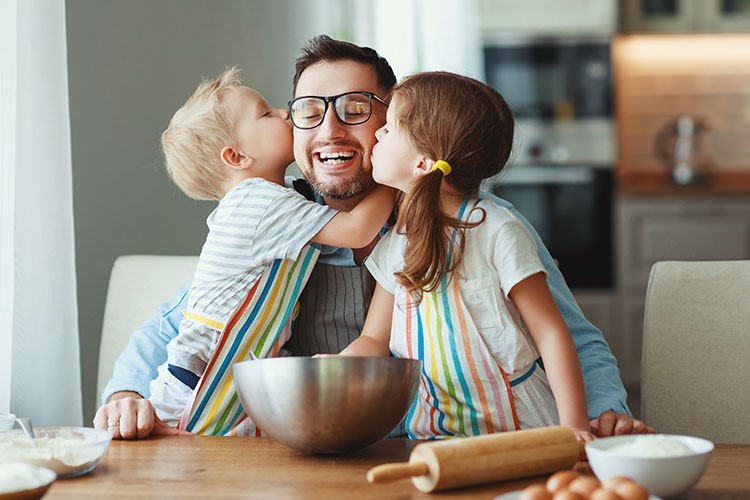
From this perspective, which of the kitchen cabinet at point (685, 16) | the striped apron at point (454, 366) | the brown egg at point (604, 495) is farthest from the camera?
the kitchen cabinet at point (685, 16)

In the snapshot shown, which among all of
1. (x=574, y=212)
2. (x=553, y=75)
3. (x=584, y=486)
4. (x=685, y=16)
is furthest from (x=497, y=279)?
(x=685, y=16)

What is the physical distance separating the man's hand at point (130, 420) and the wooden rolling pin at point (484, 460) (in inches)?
19.1

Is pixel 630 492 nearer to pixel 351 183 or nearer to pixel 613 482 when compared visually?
pixel 613 482

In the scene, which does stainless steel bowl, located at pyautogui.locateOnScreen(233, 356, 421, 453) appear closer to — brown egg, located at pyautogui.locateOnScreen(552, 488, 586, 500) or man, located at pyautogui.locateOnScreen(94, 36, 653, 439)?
brown egg, located at pyautogui.locateOnScreen(552, 488, 586, 500)

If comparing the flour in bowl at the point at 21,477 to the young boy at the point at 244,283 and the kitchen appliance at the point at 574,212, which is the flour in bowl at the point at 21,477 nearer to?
the young boy at the point at 244,283

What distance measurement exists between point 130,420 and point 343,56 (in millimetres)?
819

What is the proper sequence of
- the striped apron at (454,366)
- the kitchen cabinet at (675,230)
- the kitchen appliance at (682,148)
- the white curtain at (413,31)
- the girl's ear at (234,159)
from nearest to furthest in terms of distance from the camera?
the striped apron at (454,366) → the girl's ear at (234,159) → the white curtain at (413,31) → the kitchen cabinet at (675,230) → the kitchen appliance at (682,148)

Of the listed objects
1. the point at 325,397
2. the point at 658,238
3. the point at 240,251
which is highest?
the point at 240,251

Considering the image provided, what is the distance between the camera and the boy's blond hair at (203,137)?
1.81m

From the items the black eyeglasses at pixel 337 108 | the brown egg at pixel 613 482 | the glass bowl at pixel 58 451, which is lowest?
the glass bowl at pixel 58 451

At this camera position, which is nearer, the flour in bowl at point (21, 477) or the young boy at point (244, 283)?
the flour in bowl at point (21, 477)

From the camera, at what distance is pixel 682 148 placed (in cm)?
523

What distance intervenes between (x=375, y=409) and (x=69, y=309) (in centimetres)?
94

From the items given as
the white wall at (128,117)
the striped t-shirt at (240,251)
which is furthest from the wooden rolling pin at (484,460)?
the white wall at (128,117)
